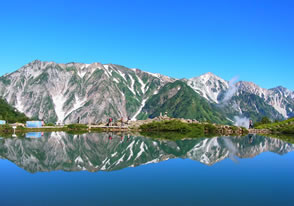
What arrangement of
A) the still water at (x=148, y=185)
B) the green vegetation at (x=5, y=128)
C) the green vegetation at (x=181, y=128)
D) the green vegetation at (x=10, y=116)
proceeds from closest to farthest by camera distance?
the still water at (x=148, y=185)
the green vegetation at (x=5, y=128)
the green vegetation at (x=181, y=128)
the green vegetation at (x=10, y=116)

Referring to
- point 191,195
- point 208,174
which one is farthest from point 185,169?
point 191,195

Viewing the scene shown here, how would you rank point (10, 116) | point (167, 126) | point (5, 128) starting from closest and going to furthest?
point (5, 128) → point (167, 126) → point (10, 116)

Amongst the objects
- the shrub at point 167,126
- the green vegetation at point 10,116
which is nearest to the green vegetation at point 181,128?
the shrub at point 167,126

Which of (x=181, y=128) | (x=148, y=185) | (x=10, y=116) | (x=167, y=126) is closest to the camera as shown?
(x=148, y=185)

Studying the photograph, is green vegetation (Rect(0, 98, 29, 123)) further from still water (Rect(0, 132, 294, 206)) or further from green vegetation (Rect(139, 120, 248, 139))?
still water (Rect(0, 132, 294, 206))

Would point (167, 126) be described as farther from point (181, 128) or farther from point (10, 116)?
point (10, 116)

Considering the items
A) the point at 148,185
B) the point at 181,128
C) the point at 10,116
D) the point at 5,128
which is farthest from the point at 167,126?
the point at 148,185

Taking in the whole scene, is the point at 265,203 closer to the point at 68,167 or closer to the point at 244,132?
the point at 68,167

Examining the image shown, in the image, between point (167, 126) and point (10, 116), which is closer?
point (167, 126)

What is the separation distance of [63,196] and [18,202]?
2237 mm

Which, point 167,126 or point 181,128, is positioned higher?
point 167,126

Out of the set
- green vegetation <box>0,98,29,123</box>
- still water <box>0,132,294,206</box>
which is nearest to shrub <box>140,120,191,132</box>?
green vegetation <box>0,98,29,123</box>

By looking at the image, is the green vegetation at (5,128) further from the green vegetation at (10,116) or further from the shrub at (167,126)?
the shrub at (167,126)

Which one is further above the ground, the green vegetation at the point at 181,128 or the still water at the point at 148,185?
the green vegetation at the point at 181,128
